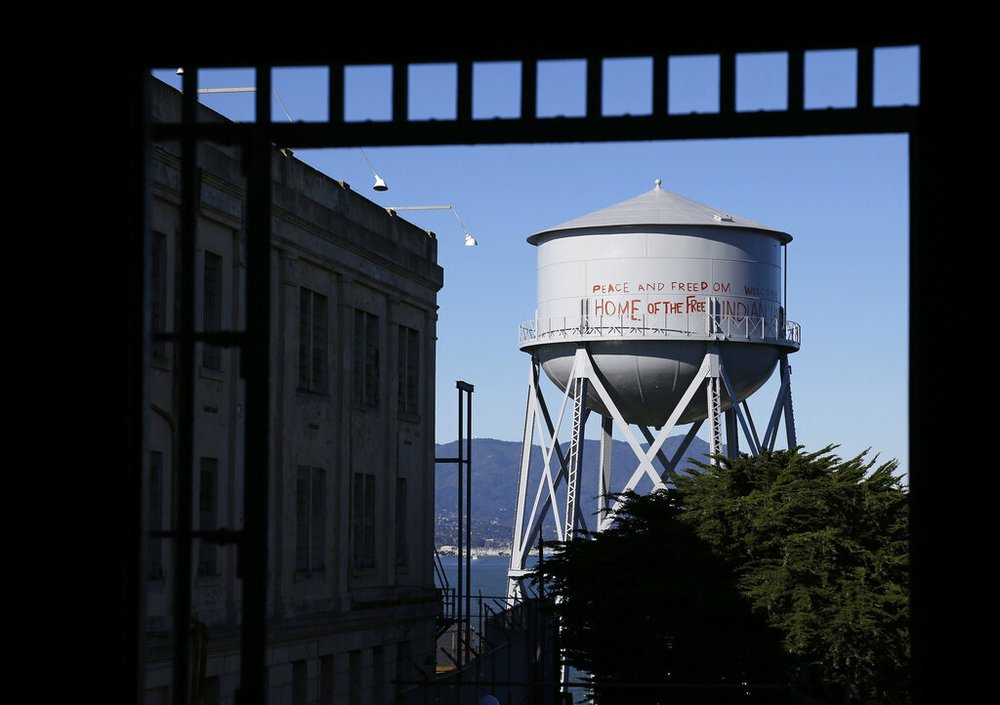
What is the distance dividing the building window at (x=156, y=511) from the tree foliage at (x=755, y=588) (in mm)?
10443

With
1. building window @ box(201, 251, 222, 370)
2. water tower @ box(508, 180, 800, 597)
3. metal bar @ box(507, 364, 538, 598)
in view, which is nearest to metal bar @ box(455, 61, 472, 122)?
building window @ box(201, 251, 222, 370)

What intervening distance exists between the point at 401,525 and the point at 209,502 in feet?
38.9

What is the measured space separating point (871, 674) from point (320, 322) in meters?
13.4

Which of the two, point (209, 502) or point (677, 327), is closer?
point (209, 502)

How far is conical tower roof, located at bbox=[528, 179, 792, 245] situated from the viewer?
4869 cm

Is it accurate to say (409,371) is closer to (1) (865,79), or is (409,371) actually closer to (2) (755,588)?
(2) (755,588)

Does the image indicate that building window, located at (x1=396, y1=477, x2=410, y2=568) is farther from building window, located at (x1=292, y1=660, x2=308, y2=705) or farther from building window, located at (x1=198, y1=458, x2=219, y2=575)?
building window, located at (x1=198, y1=458, x2=219, y2=575)

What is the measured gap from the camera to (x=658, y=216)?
161ft

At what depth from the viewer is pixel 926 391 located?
6.63 metres

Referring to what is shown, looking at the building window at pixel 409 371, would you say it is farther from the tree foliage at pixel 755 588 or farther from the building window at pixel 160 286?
the building window at pixel 160 286

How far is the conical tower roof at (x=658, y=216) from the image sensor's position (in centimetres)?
4869

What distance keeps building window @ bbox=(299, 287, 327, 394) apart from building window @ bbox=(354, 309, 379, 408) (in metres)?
2.51

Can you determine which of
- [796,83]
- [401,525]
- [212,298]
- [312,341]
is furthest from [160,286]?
[796,83]

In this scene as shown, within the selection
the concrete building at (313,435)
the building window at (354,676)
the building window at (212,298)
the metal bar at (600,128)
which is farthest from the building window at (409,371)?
the metal bar at (600,128)
